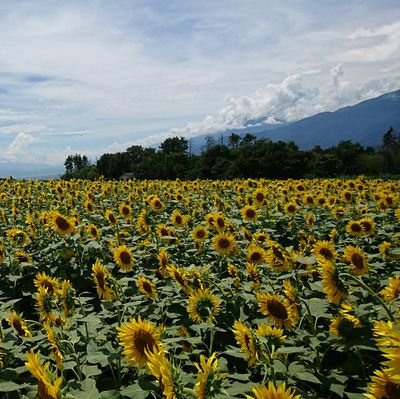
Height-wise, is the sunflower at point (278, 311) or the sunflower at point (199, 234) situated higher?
the sunflower at point (199, 234)

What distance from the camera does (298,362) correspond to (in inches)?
101

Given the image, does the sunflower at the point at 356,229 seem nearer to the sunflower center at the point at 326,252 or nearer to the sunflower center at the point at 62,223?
the sunflower center at the point at 326,252

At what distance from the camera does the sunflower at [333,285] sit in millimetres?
2812

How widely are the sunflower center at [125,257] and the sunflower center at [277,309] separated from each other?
73.7 inches

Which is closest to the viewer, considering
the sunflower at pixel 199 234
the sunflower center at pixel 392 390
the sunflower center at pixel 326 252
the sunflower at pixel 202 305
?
the sunflower center at pixel 392 390

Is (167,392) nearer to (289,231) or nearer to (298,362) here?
(298,362)

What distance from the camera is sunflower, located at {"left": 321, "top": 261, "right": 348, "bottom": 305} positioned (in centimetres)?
281

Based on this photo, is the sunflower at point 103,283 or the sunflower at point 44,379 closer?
the sunflower at point 44,379

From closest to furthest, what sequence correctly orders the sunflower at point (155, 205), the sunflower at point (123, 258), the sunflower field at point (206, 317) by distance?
the sunflower field at point (206, 317), the sunflower at point (123, 258), the sunflower at point (155, 205)

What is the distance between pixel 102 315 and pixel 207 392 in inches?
73.3

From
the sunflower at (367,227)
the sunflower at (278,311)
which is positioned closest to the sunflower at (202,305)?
the sunflower at (278,311)

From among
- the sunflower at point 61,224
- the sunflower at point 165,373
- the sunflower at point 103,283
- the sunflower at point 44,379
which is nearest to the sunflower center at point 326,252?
the sunflower at point 103,283

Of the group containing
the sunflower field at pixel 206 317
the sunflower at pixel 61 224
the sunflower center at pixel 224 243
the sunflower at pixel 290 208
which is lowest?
the sunflower field at pixel 206 317

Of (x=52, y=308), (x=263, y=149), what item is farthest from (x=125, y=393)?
(x=263, y=149)
